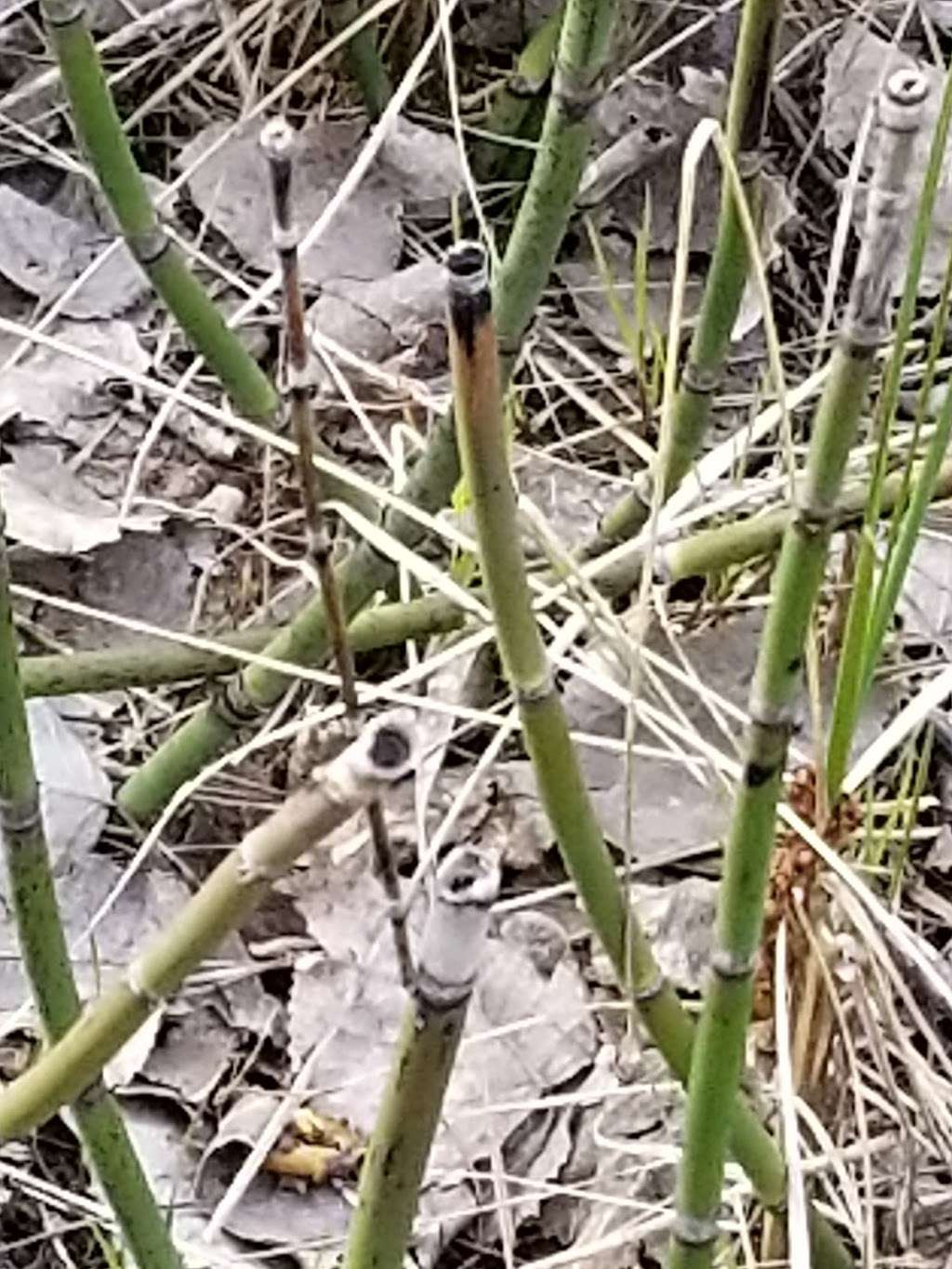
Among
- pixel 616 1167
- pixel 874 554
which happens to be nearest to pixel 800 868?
pixel 874 554

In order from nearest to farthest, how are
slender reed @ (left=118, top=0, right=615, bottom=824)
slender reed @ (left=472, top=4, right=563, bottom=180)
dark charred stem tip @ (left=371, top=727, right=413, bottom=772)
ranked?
dark charred stem tip @ (left=371, top=727, right=413, bottom=772) → slender reed @ (left=118, top=0, right=615, bottom=824) → slender reed @ (left=472, top=4, right=563, bottom=180)

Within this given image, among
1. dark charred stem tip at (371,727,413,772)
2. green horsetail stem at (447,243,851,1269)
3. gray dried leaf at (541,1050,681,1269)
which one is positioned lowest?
dark charred stem tip at (371,727,413,772)

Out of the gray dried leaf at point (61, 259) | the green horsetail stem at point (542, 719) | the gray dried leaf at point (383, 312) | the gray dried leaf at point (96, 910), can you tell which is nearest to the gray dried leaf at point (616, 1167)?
the green horsetail stem at point (542, 719)

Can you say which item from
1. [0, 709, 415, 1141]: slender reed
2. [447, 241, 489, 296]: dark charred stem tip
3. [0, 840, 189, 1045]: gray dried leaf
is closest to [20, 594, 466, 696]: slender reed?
[0, 840, 189, 1045]: gray dried leaf

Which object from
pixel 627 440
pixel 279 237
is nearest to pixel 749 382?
pixel 627 440

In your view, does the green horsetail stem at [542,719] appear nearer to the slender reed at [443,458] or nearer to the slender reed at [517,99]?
the slender reed at [443,458]

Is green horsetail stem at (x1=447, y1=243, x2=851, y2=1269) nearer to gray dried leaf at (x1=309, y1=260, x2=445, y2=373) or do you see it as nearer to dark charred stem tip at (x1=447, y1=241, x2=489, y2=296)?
dark charred stem tip at (x1=447, y1=241, x2=489, y2=296)

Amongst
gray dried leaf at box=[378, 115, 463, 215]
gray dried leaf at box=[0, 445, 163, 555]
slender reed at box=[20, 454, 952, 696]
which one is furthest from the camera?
gray dried leaf at box=[378, 115, 463, 215]

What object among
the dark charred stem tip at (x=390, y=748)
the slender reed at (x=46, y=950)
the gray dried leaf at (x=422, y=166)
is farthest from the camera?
the gray dried leaf at (x=422, y=166)
